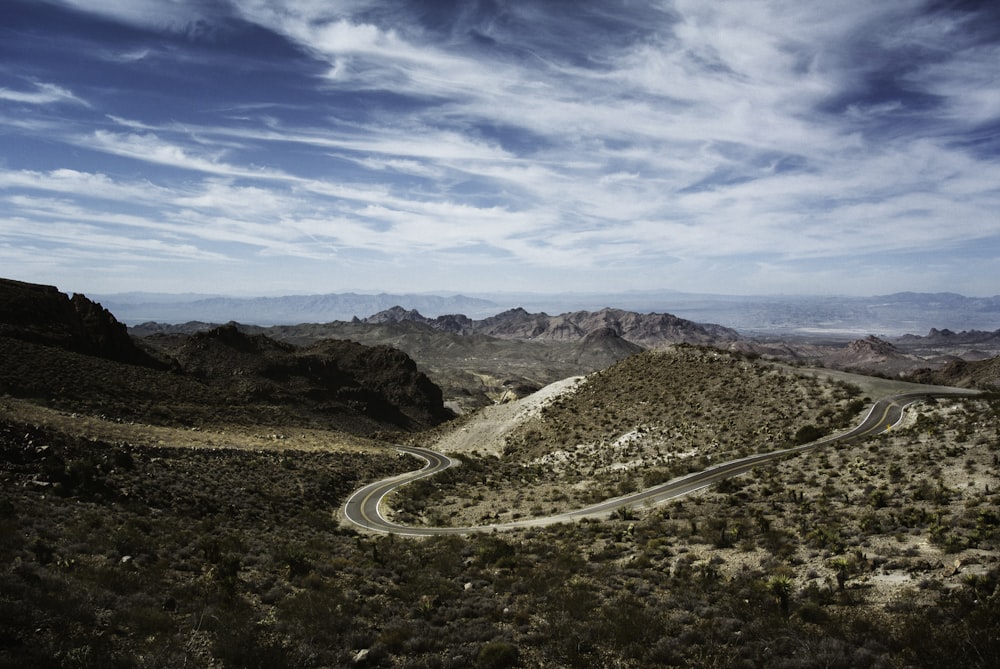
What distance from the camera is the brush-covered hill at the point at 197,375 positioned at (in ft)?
139

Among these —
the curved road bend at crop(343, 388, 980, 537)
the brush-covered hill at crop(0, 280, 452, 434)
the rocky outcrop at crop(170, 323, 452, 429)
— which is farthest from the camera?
the rocky outcrop at crop(170, 323, 452, 429)

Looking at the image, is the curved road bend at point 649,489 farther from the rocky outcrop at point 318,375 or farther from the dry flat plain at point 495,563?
the rocky outcrop at point 318,375

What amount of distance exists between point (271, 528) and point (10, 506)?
9911mm

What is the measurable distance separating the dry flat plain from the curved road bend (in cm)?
157

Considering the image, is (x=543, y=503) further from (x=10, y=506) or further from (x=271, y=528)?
(x=10, y=506)

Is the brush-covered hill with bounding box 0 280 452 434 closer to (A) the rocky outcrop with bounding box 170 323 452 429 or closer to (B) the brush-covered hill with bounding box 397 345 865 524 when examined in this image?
(A) the rocky outcrop with bounding box 170 323 452 429

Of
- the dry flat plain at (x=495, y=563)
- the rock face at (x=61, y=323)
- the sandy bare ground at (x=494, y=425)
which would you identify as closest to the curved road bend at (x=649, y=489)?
the dry flat plain at (x=495, y=563)

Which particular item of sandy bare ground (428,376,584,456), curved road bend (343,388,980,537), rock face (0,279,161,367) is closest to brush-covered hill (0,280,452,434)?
rock face (0,279,161,367)

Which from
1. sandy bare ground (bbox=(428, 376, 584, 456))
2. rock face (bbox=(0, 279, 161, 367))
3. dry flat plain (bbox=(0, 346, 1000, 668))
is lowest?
sandy bare ground (bbox=(428, 376, 584, 456))

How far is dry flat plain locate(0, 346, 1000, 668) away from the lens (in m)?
11.3

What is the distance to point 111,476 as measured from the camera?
75.6 feet

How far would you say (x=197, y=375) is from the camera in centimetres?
9288

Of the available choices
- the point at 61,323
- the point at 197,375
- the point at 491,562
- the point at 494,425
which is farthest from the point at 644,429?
the point at 197,375

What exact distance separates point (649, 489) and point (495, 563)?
15.7 metres
